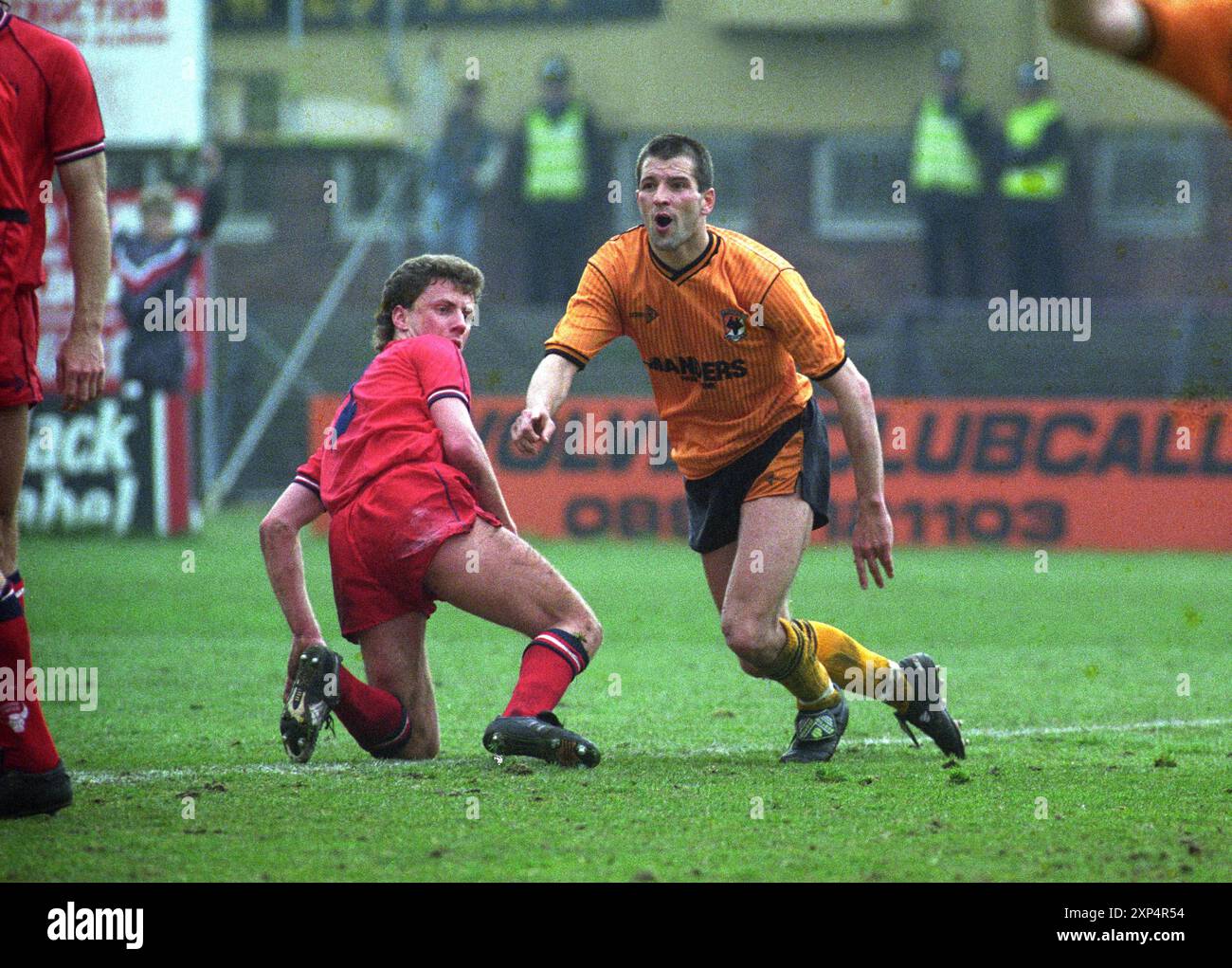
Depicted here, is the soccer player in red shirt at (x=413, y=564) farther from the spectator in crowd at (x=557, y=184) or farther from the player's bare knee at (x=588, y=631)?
the spectator in crowd at (x=557, y=184)

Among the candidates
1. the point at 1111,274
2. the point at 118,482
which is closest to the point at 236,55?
the point at 118,482

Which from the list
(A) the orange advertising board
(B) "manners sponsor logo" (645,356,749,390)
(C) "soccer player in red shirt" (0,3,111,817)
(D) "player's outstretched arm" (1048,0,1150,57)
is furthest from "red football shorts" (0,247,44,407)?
(A) the orange advertising board

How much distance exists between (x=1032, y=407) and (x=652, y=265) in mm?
9559

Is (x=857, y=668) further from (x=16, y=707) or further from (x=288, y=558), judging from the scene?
(x=16, y=707)

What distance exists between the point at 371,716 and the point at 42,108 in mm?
1982

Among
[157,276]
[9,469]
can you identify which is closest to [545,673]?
[9,469]

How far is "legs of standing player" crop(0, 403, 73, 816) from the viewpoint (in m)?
4.83

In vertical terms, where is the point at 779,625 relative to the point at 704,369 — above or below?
below

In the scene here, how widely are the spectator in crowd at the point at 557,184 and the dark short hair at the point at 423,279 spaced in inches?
533

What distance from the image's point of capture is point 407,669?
19.3 feet

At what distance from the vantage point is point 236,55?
22.9 metres
